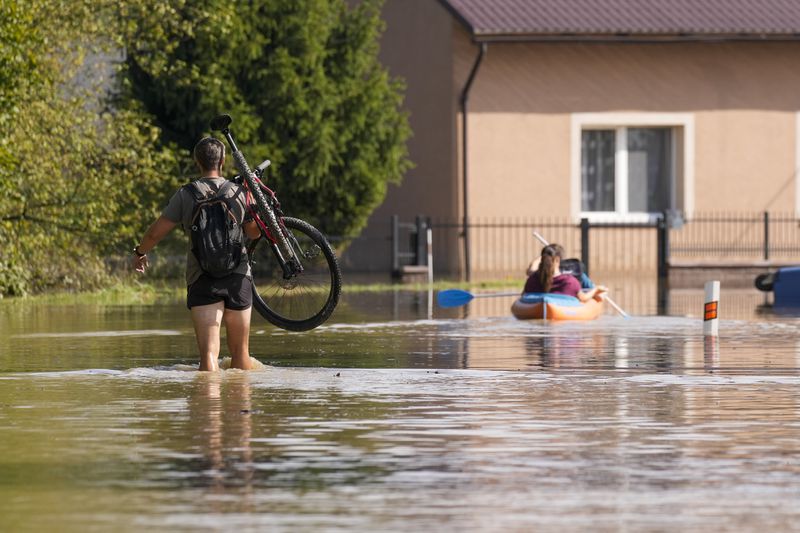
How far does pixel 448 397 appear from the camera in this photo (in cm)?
1247

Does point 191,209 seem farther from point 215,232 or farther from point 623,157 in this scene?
point 623,157

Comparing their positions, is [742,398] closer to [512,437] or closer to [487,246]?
[512,437]

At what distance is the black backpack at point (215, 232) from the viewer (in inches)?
554

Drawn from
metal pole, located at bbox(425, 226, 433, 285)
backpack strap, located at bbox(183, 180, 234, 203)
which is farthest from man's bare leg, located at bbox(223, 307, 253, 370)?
metal pole, located at bbox(425, 226, 433, 285)

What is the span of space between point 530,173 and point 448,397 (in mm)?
25243

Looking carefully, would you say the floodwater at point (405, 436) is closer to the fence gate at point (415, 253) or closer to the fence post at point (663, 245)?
the fence gate at point (415, 253)

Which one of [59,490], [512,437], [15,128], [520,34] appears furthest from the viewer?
[520,34]

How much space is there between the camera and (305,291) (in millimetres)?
15930

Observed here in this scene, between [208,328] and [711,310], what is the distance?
22.3 ft

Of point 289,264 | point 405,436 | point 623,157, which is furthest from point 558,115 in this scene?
point 405,436

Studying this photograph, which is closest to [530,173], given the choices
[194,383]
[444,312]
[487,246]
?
[487,246]

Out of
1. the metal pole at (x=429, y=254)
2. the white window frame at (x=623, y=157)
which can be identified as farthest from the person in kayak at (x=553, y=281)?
the white window frame at (x=623, y=157)

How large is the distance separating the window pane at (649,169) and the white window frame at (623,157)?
5.5 inches

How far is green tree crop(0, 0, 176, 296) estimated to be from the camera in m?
25.3
